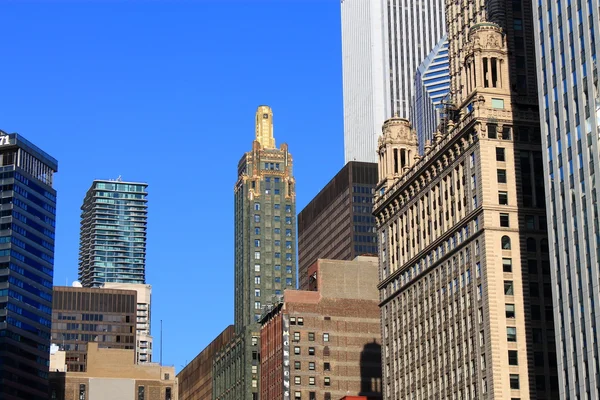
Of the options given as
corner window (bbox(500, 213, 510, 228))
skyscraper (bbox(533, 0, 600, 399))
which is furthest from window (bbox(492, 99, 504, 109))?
skyscraper (bbox(533, 0, 600, 399))

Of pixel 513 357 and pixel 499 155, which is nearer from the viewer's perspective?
pixel 513 357

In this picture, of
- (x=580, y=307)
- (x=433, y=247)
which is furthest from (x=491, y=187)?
(x=580, y=307)

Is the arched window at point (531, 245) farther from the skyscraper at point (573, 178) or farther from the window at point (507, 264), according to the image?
the skyscraper at point (573, 178)

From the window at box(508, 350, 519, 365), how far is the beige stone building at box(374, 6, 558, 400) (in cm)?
12

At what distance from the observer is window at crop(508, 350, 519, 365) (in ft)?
554

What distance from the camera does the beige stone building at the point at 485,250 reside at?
17025 centimetres

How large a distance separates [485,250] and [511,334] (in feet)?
36.6

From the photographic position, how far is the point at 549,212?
15450 cm

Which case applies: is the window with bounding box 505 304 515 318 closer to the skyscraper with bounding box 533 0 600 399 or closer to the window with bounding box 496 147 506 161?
the skyscraper with bounding box 533 0 600 399

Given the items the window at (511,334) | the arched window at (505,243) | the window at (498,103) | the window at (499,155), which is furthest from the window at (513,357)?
the window at (498,103)

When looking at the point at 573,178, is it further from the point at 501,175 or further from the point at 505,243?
the point at 501,175

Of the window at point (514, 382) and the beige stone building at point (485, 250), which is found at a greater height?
the beige stone building at point (485, 250)

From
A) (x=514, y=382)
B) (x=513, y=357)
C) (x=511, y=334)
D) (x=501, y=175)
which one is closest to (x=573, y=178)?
(x=501, y=175)

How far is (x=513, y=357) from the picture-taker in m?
169
